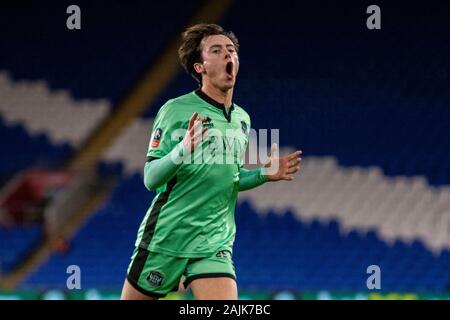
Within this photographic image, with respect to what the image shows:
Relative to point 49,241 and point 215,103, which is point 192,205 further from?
point 49,241

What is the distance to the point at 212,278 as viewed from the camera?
3.97 meters

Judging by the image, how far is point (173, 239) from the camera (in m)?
4.07

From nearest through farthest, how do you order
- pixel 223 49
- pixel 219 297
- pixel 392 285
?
1. pixel 219 297
2. pixel 223 49
3. pixel 392 285

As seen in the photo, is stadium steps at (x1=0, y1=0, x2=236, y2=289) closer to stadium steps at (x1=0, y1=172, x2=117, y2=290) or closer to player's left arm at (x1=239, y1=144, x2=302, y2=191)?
stadium steps at (x1=0, y1=172, x2=117, y2=290)

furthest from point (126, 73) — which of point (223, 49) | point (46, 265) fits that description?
point (223, 49)

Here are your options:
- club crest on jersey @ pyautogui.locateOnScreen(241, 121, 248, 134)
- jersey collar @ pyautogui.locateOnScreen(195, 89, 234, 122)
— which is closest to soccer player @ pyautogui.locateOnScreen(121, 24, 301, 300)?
jersey collar @ pyautogui.locateOnScreen(195, 89, 234, 122)

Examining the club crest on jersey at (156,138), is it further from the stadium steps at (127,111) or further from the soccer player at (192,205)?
the stadium steps at (127,111)

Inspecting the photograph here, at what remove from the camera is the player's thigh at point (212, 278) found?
3947mm

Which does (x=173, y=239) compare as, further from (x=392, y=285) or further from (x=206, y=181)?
(x=392, y=285)

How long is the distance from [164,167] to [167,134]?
225 mm

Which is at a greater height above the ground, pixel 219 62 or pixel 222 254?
pixel 219 62

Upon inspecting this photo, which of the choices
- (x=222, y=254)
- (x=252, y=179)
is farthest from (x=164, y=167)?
(x=252, y=179)

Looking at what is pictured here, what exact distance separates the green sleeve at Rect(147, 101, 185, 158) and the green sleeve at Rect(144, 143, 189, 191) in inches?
2.7

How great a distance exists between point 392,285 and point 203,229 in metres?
4.74
